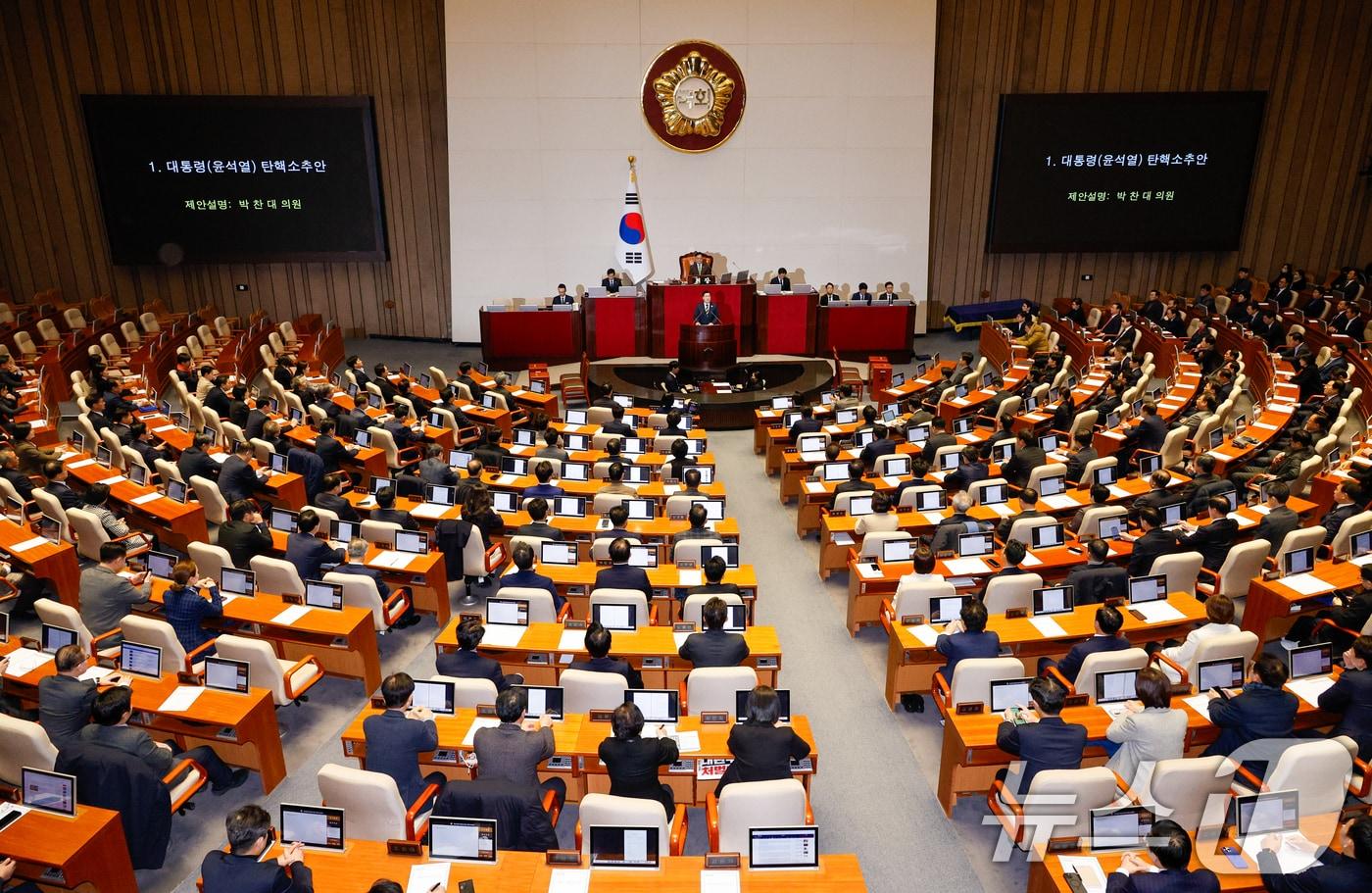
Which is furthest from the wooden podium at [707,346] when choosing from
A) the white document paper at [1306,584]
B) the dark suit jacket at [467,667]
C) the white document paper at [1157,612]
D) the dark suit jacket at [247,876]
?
the dark suit jacket at [247,876]

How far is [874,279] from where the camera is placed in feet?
72.6

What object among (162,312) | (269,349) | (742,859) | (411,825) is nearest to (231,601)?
(411,825)

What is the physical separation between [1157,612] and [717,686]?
4011 millimetres

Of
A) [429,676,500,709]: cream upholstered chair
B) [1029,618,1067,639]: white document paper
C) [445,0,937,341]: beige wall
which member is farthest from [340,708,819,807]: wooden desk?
[445,0,937,341]: beige wall

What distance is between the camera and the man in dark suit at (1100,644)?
6.69 meters

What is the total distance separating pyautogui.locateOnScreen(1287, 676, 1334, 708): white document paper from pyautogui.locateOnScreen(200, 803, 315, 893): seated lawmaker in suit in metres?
6.70

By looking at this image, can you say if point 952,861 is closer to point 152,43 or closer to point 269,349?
point 269,349

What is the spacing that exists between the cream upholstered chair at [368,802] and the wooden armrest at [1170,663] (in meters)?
5.47

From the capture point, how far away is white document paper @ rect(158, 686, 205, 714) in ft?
21.1

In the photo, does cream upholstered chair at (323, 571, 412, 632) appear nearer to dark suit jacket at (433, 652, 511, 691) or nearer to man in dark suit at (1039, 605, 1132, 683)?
dark suit jacket at (433, 652, 511, 691)

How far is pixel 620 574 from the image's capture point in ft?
26.9

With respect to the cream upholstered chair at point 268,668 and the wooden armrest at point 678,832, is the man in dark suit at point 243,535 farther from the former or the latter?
the wooden armrest at point 678,832

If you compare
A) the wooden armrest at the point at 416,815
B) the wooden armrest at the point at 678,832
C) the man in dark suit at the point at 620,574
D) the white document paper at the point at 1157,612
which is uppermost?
the man in dark suit at the point at 620,574

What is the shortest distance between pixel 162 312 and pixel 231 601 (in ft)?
52.3
